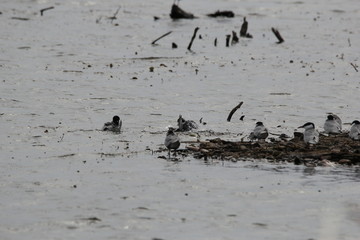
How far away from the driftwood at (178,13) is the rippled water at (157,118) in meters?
0.58

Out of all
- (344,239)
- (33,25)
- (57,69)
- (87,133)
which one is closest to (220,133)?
(87,133)

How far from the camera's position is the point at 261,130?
Result: 805 inches

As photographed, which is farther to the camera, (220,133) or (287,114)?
(287,114)

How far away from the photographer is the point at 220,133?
22.4m

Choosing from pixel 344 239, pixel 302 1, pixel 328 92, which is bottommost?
pixel 344 239

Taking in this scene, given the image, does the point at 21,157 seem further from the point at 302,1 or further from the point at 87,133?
the point at 302,1

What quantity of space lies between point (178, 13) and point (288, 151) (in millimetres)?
33846

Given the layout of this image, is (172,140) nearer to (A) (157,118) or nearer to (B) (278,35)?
(A) (157,118)

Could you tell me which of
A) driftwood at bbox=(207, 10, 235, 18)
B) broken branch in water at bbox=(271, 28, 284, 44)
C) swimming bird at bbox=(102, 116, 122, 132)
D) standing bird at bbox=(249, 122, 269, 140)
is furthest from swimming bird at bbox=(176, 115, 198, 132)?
driftwood at bbox=(207, 10, 235, 18)

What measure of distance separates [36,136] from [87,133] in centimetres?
129

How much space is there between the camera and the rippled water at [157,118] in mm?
14633

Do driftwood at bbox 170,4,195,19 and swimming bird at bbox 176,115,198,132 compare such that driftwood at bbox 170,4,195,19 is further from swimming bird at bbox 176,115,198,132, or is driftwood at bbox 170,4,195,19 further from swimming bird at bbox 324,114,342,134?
swimming bird at bbox 324,114,342,134

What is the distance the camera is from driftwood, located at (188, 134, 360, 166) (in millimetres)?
18547

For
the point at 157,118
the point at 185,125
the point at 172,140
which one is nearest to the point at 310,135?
the point at 172,140
